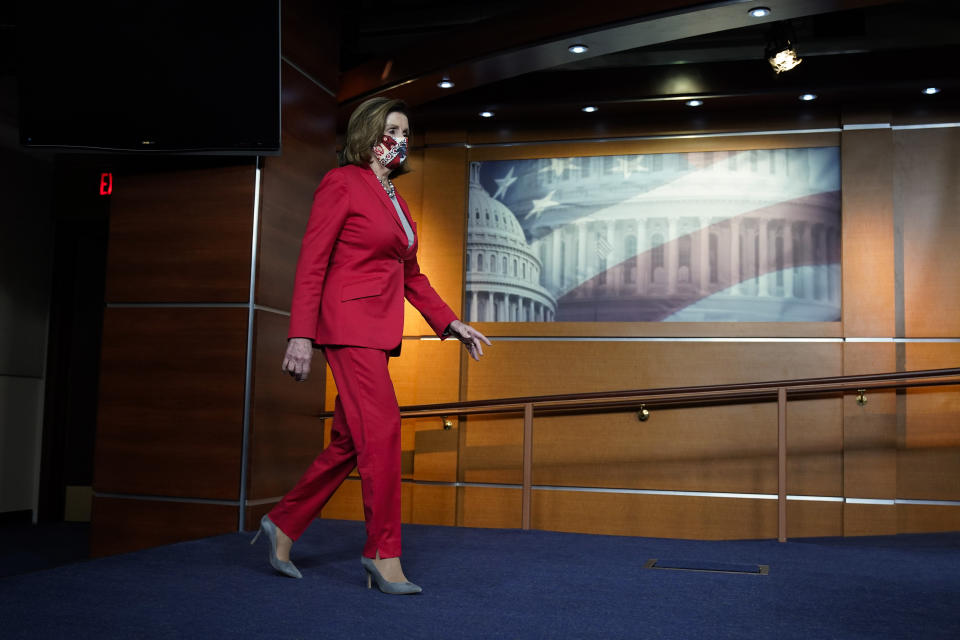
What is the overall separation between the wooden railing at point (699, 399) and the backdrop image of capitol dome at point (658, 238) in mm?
465

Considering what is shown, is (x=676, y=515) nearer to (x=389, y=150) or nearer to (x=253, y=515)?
(x=253, y=515)

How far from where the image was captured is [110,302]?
4.30 meters

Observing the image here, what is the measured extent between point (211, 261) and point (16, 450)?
344 cm

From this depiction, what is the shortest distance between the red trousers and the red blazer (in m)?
0.07

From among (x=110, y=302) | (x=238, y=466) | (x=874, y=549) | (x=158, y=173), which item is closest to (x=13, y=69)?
(x=158, y=173)

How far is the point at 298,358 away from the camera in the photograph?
8.55ft

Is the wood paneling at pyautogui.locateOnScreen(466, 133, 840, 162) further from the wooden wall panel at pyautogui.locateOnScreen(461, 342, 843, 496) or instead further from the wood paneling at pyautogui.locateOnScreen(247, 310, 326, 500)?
the wood paneling at pyautogui.locateOnScreen(247, 310, 326, 500)

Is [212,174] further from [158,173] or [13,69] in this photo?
[13,69]

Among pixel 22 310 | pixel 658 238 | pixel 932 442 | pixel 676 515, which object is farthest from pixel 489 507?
pixel 22 310

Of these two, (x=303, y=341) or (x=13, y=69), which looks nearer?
(x=303, y=341)

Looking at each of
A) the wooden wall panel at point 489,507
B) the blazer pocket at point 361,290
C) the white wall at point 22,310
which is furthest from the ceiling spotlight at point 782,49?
the white wall at point 22,310

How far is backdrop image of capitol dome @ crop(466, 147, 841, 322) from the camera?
16.7 ft

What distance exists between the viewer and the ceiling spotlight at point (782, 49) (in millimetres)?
4609

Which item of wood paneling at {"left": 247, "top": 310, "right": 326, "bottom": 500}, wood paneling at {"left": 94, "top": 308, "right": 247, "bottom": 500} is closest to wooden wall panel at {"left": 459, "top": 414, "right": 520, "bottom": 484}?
wood paneling at {"left": 247, "top": 310, "right": 326, "bottom": 500}
